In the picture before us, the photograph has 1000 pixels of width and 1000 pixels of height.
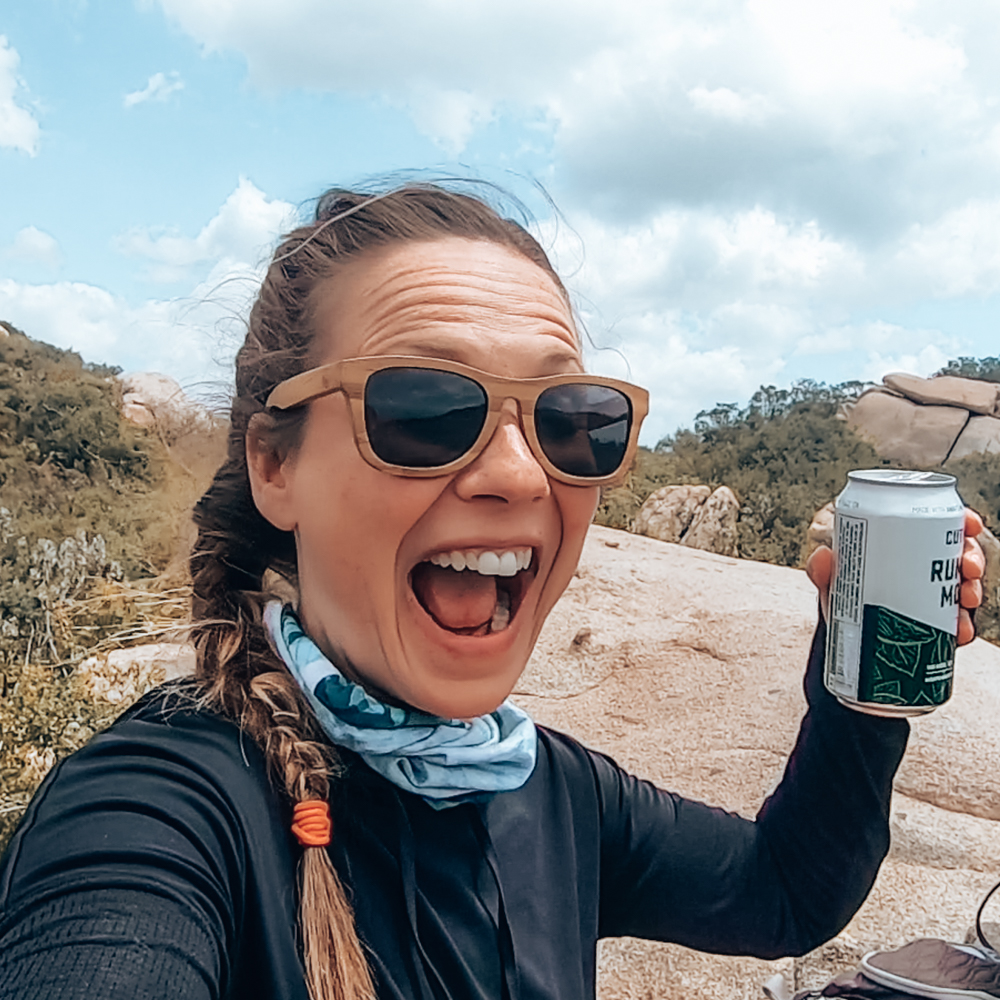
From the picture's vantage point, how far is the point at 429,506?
1334mm

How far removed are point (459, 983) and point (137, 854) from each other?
484 mm

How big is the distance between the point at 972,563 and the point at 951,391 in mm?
22627

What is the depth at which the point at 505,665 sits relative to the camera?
1.43 meters

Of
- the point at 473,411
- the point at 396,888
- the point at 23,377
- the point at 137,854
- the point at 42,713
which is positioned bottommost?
the point at 42,713

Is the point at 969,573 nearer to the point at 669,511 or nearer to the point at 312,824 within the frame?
the point at 312,824

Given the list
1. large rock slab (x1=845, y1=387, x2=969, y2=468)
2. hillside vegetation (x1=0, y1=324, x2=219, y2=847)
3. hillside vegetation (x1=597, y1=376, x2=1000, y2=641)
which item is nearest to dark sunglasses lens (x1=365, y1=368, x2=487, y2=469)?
hillside vegetation (x1=0, y1=324, x2=219, y2=847)

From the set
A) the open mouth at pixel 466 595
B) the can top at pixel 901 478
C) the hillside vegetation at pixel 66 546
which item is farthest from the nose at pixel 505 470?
the hillside vegetation at pixel 66 546

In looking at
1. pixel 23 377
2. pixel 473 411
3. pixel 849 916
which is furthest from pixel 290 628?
pixel 23 377

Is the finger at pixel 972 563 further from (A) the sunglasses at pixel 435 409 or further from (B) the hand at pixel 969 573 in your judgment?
(A) the sunglasses at pixel 435 409

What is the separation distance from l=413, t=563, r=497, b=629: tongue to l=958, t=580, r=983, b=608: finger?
72 cm

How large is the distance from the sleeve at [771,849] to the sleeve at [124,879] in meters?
0.77

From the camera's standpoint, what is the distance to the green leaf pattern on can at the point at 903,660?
1.50m

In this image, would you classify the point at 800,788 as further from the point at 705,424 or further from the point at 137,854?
the point at 705,424

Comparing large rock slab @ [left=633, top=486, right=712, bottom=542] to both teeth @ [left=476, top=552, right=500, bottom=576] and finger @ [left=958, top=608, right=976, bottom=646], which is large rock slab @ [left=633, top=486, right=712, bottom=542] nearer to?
finger @ [left=958, top=608, right=976, bottom=646]
